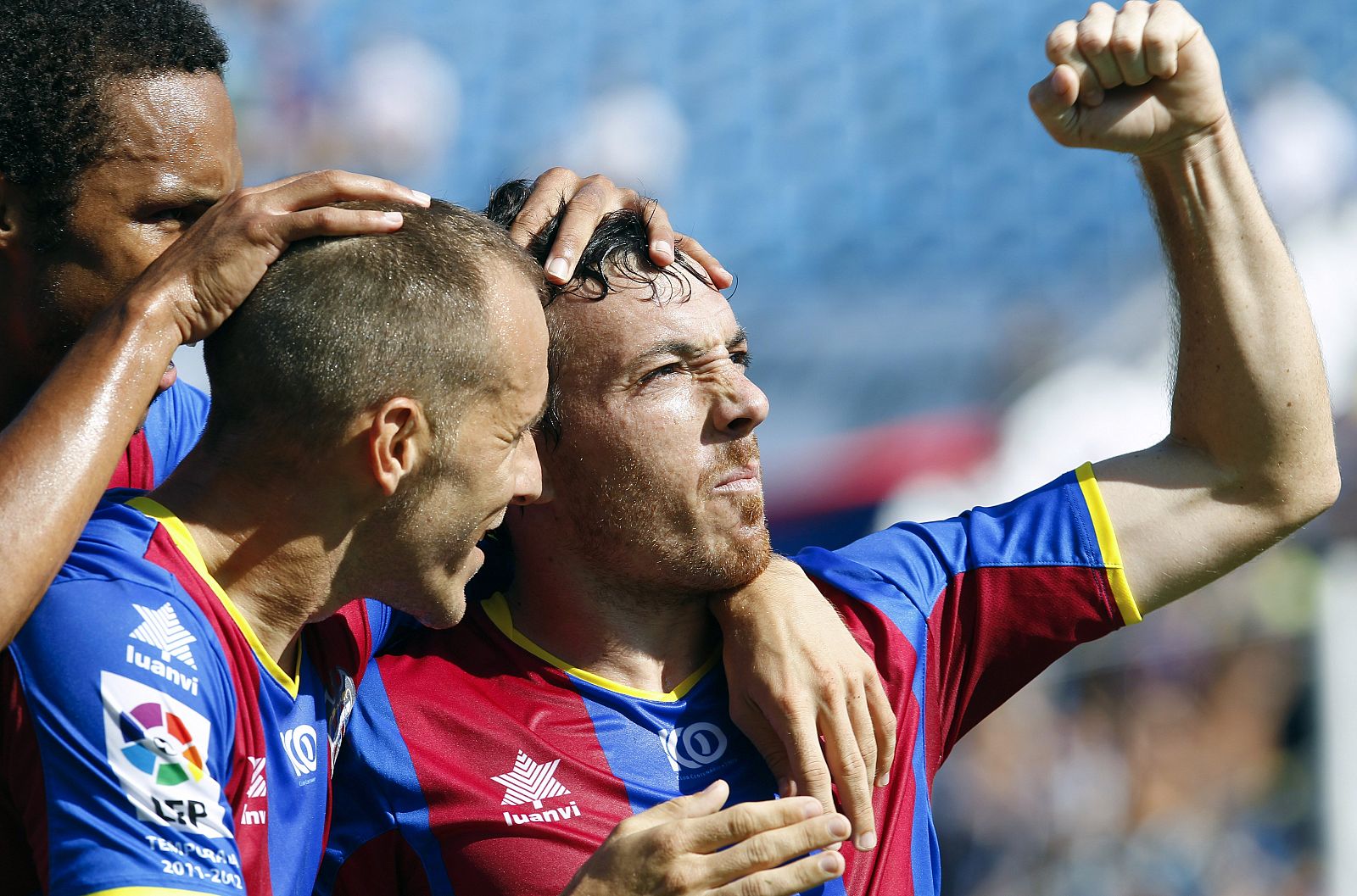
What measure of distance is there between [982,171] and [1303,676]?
399cm

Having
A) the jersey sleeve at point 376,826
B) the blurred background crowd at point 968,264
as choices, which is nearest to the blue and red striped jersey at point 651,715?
the jersey sleeve at point 376,826

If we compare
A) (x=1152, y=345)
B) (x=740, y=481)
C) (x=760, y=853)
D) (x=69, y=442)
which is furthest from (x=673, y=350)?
(x=1152, y=345)

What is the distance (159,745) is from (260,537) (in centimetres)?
38

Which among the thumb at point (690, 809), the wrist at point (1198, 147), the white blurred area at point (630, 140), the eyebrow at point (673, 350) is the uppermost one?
the white blurred area at point (630, 140)

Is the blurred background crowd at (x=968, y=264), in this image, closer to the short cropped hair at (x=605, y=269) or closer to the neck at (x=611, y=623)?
the short cropped hair at (x=605, y=269)

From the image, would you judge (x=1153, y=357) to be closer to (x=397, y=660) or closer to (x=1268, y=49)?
(x=1268, y=49)

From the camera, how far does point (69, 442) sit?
1.89 meters

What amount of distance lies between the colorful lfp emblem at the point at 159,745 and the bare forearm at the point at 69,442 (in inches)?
7.4

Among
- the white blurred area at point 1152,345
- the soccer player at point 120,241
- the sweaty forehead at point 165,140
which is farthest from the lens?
the white blurred area at point 1152,345

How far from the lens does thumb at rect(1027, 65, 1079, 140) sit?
2.45 m

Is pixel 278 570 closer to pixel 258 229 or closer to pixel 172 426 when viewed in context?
pixel 258 229

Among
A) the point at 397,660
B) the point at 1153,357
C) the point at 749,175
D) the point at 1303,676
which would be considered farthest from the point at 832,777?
the point at 749,175

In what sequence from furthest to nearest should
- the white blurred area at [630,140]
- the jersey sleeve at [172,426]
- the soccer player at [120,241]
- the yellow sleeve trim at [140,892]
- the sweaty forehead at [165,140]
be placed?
the white blurred area at [630,140], the jersey sleeve at [172,426], the sweaty forehead at [165,140], the soccer player at [120,241], the yellow sleeve trim at [140,892]

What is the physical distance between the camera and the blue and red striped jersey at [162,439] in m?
2.76
